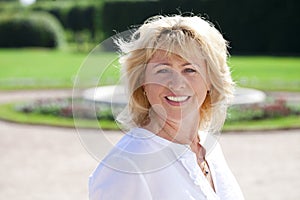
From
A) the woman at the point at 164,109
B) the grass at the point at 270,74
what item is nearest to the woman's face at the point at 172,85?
the woman at the point at 164,109

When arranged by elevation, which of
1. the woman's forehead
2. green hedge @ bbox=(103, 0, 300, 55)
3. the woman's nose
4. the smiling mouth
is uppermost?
the woman's forehead

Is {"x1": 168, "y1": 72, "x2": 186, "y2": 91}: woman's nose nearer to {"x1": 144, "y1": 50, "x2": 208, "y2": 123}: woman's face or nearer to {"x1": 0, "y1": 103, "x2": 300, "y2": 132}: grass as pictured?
{"x1": 144, "y1": 50, "x2": 208, "y2": 123}: woman's face

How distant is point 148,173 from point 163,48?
377mm

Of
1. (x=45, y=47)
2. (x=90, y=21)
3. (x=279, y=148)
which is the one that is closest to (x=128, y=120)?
(x=279, y=148)

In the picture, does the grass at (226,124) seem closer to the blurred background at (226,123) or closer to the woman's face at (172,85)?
the blurred background at (226,123)

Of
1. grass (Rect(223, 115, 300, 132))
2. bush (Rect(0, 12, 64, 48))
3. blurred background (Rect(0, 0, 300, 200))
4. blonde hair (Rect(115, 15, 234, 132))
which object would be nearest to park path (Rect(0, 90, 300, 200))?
blurred background (Rect(0, 0, 300, 200))

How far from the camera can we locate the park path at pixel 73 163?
6.02 metres

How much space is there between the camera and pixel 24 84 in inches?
691

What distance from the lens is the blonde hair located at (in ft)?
5.93

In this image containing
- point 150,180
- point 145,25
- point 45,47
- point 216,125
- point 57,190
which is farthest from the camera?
point 45,47

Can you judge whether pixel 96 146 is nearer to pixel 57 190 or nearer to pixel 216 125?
pixel 216 125

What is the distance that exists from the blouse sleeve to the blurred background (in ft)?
0.41

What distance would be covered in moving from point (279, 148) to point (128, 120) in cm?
671

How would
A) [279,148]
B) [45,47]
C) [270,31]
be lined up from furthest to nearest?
1. [45,47]
2. [270,31]
3. [279,148]
